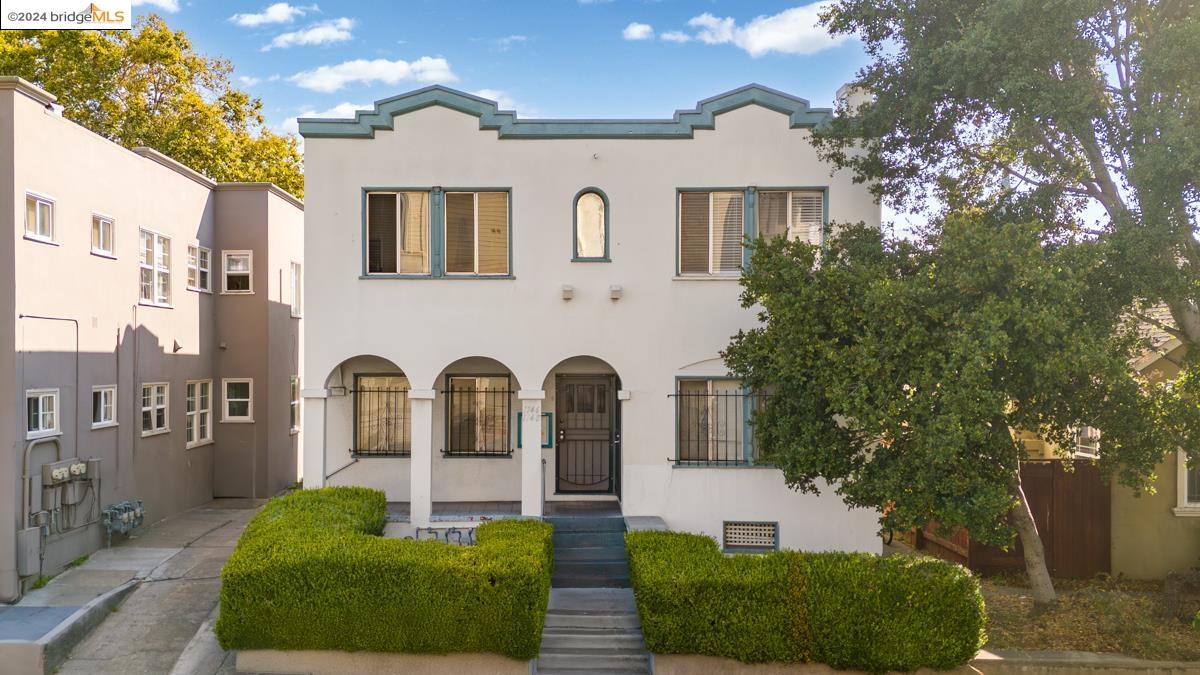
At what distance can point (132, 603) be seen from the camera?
485 inches

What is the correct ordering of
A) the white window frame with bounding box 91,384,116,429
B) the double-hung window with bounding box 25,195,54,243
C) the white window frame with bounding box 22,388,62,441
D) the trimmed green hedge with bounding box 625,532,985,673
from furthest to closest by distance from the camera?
the white window frame with bounding box 91,384,116,429 < the double-hung window with bounding box 25,195,54,243 < the white window frame with bounding box 22,388,62,441 < the trimmed green hedge with bounding box 625,532,985,673

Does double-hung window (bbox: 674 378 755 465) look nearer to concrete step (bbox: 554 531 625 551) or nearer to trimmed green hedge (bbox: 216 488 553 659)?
concrete step (bbox: 554 531 625 551)

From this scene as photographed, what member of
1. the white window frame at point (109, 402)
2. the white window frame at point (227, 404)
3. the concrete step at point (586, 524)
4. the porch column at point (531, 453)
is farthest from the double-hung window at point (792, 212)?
the white window frame at point (227, 404)

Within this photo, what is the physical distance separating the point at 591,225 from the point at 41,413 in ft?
28.6

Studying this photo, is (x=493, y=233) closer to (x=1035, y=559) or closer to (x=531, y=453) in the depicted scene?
(x=531, y=453)

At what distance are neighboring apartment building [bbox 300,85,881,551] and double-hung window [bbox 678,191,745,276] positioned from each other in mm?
22

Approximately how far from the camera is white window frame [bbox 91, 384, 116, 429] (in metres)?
14.6

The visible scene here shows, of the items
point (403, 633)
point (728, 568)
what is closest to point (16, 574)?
point (403, 633)

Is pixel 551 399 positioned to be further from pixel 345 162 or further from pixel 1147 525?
pixel 1147 525

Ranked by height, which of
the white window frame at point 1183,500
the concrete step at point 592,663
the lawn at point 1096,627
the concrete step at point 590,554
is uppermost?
the white window frame at point 1183,500

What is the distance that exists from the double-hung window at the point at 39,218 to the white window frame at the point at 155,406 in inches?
151

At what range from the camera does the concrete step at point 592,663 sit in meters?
10.6

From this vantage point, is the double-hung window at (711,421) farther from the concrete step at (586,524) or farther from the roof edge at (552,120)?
the roof edge at (552,120)

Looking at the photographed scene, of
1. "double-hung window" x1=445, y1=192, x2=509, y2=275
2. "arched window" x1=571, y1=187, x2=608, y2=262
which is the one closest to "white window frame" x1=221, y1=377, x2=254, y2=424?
"double-hung window" x1=445, y1=192, x2=509, y2=275
